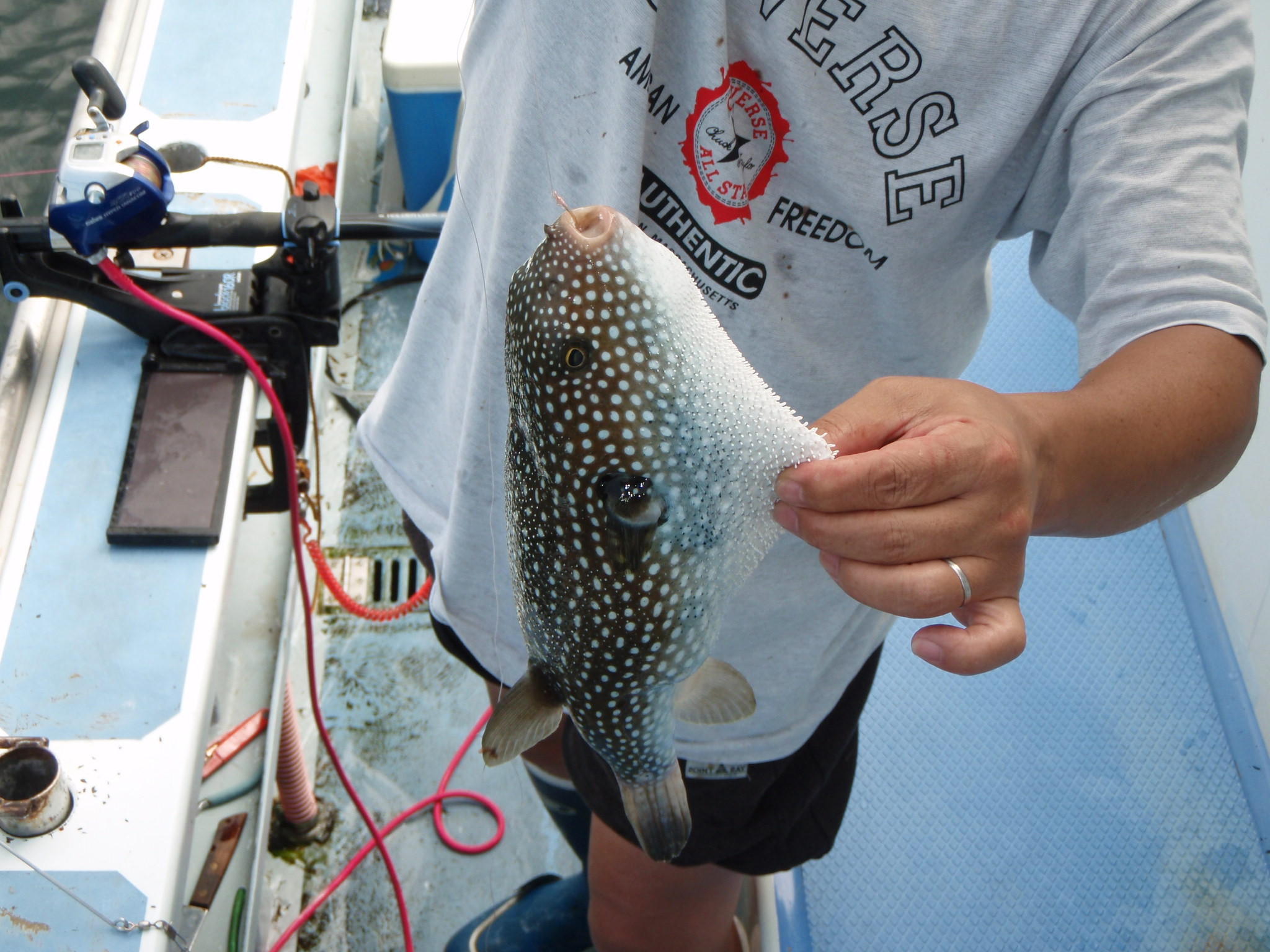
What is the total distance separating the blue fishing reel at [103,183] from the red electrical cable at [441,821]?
1.41 metres

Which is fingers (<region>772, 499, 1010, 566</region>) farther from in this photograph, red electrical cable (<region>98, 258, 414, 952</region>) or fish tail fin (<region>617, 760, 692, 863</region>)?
red electrical cable (<region>98, 258, 414, 952</region>)

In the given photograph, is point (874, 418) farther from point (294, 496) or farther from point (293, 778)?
point (293, 778)

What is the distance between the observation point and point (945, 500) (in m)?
0.88

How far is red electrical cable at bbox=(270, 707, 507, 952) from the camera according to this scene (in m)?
2.45

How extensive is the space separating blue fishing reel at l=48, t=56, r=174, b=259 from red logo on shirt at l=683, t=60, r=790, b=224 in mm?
1299

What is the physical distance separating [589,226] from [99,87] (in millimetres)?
1544

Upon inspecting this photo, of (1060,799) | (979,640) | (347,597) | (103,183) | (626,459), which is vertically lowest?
(1060,799)

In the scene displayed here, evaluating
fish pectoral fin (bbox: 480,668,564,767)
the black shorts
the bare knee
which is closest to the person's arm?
fish pectoral fin (bbox: 480,668,564,767)

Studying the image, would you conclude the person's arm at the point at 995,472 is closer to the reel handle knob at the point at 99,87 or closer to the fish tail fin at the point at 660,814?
the fish tail fin at the point at 660,814

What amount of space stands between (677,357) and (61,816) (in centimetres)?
135

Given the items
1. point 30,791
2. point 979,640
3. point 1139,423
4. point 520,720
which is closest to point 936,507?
point 979,640

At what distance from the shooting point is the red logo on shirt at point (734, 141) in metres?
1.04

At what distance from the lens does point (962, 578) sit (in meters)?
0.88

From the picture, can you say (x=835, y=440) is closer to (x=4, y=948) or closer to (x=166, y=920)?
(x=166, y=920)
